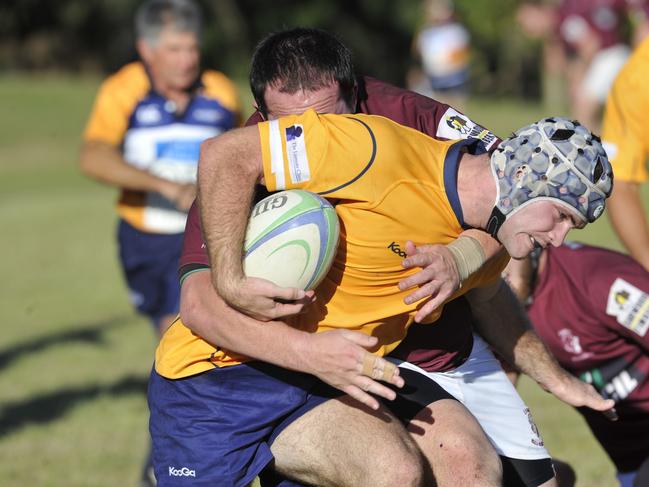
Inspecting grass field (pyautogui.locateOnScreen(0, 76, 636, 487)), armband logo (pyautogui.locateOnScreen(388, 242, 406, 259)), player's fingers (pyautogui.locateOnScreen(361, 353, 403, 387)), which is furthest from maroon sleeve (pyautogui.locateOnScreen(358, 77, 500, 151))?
grass field (pyautogui.locateOnScreen(0, 76, 636, 487))

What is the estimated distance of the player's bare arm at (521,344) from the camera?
14.1 ft

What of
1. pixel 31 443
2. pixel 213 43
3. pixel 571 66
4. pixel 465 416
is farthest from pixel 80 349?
pixel 213 43

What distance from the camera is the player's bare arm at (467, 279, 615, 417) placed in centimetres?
431

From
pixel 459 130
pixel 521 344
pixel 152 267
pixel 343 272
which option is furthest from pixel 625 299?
pixel 152 267

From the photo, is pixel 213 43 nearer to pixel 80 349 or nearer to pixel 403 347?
pixel 80 349

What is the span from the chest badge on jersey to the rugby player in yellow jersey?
0.92m

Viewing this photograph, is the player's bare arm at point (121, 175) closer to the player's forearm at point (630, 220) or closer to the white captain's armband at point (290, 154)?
the player's forearm at point (630, 220)

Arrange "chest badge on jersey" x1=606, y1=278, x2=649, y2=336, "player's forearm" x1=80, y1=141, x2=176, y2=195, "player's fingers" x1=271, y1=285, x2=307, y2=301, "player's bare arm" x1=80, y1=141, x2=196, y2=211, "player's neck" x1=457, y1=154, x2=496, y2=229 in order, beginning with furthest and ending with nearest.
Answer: "player's forearm" x1=80, y1=141, x2=176, y2=195, "player's bare arm" x1=80, y1=141, x2=196, y2=211, "chest badge on jersey" x1=606, y1=278, x2=649, y2=336, "player's neck" x1=457, y1=154, x2=496, y2=229, "player's fingers" x1=271, y1=285, x2=307, y2=301

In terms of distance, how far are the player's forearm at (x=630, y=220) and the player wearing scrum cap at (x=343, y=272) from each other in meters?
1.71

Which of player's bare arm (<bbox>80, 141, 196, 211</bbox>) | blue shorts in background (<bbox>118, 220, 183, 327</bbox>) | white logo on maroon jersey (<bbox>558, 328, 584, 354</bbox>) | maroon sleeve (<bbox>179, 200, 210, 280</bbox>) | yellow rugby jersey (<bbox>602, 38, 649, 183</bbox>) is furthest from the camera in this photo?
blue shorts in background (<bbox>118, 220, 183, 327</bbox>)

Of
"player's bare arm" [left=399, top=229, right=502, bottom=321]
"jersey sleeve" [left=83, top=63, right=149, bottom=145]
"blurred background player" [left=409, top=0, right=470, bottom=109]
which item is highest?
"player's bare arm" [left=399, top=229, right=502, bottom=321]

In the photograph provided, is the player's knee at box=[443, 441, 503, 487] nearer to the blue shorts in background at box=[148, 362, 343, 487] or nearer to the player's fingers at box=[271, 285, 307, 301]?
the blue shorts in background at box=[148, 362, 343, 487]

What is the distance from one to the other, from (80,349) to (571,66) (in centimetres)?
1069

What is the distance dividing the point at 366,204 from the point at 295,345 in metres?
0.50
